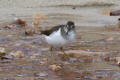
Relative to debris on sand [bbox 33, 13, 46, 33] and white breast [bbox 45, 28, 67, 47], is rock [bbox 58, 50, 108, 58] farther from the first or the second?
debris on sand [bbox 33, 13, 46, 33]

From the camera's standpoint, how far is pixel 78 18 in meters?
10.1

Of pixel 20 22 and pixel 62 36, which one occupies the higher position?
pixel 20 22

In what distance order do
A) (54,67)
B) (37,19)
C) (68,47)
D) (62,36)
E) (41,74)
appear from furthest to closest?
1. (37,19)
2. (68,47)
3. (62,36)
4. (54,67)
5. (41,74)

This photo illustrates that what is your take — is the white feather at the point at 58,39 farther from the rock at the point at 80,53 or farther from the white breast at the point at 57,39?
the rock at the point at 80,53

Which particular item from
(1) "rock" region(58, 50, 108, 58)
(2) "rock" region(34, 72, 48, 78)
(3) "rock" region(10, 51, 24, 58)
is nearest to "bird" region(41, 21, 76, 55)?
(1) "rock" region(58, 50, 108, 58)

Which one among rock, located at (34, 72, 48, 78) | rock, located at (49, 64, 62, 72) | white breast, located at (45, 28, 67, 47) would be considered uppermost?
white breast, located at (45, 28, 67, 47)

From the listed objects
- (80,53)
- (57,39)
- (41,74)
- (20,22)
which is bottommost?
(41,74)

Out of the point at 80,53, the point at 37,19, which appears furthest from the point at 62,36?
the point at 37,19

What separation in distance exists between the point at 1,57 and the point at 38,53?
0.70 metres

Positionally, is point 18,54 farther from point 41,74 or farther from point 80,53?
point 41,74

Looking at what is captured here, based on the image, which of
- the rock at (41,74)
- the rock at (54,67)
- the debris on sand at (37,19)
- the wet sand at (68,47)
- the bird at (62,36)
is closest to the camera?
the rock at (41,74)

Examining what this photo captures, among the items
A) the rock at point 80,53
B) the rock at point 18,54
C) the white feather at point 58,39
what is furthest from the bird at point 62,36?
the rock at point 18,54

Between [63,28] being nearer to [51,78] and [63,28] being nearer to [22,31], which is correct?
[51,78]

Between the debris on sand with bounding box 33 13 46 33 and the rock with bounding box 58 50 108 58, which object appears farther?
the debris on sand with bounding box 33 13 46 33
